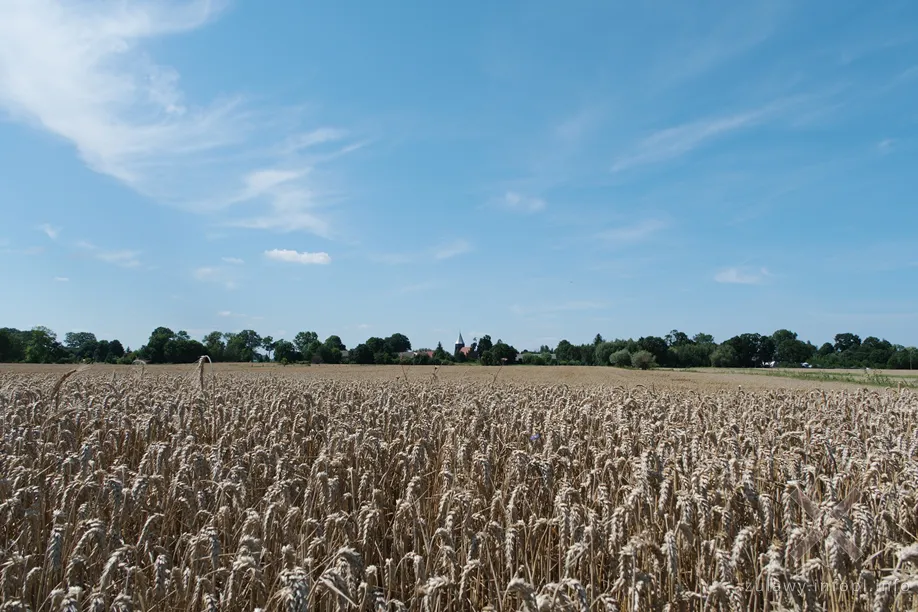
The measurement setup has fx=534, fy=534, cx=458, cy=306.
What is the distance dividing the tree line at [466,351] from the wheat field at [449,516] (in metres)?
44.8

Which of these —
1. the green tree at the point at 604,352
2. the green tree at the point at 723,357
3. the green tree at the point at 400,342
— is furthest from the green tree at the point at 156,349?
the green tree at the point at 723,357

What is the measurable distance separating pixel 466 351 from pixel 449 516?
63.4 metres

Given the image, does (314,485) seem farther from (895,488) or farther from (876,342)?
(876,342)

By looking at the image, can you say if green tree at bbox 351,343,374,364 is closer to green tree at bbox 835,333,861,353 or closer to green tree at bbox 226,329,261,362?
green tree at bbox 226,329,261,362

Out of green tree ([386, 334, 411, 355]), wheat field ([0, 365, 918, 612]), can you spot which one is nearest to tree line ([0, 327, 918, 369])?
green tree ([386, 334, 411, 355])

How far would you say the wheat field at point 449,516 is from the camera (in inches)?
99.7

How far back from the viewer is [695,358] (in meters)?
98.8

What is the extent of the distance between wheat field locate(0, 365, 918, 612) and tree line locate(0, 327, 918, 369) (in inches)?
1764

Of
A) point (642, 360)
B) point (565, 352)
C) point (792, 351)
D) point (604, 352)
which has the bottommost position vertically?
point (642, 360)

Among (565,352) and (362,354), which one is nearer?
(362,354)

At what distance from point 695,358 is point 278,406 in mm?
102812

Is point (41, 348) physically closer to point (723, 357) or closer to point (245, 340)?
point (245, 340)

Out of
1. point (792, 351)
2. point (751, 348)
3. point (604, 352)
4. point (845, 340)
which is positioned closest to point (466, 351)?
point (604, 352)

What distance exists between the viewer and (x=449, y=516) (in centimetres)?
311
